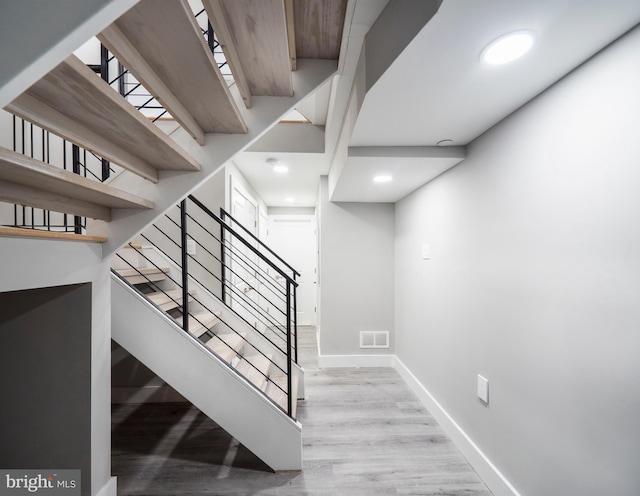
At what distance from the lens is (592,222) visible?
1.06 metres

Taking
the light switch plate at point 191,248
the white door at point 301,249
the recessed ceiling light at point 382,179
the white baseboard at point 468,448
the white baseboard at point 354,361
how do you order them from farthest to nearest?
the white door at point 301,249, the white baseboard at point 354,361, the light switch plate at point 191,248, the recessed ceiling light at point 382,179, the white baseboard at point 468,448

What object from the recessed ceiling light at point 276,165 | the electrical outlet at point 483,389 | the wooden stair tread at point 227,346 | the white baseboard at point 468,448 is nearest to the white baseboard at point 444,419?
the white baseboard at point 468,448

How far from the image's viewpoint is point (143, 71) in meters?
0.88

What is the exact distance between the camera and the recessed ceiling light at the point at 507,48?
0.89 metres

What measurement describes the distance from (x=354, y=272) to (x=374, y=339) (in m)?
0.82

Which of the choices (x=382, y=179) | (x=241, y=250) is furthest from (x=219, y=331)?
(x=382, y=179)

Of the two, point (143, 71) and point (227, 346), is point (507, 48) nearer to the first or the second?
point (143, 71)

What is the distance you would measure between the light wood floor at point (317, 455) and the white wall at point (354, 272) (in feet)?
2.74

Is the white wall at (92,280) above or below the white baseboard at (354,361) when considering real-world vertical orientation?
above

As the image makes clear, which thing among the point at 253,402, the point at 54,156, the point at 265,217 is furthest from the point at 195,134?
the point at 265,217

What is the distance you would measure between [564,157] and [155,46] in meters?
1.50

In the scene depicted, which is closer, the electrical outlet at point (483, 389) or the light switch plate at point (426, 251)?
the electrical outlet at point (483, 389)

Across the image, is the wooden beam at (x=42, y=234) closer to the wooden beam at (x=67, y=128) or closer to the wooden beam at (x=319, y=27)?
the wooden beam at (x=67, y=128)

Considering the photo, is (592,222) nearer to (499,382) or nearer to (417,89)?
(417,89)
